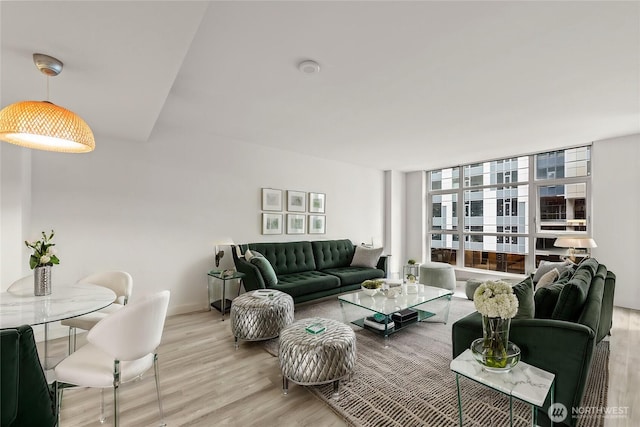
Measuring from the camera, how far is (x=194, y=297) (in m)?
3.88

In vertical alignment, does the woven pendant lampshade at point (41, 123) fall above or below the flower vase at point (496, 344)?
above

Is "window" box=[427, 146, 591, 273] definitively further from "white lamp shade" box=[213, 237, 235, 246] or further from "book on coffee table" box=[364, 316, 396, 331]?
"white lamp shade" box=[213, 237, 235, 246]

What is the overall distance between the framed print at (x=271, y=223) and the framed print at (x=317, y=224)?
2.13ft

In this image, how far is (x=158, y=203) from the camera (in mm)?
3641

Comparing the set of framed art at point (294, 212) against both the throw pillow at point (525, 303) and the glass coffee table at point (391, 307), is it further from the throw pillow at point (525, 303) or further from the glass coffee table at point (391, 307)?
the throw pillow at point (525, 303)

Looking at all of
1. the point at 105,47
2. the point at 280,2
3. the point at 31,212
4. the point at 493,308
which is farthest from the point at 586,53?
the point at 31,212

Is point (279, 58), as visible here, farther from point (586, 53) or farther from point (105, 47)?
point (586, 53)

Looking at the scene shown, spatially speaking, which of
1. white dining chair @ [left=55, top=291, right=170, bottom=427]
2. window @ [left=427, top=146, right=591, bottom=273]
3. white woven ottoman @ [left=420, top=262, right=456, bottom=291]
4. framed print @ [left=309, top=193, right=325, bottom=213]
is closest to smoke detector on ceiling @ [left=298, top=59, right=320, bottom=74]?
white dining chair @ [left=55, top=291, right=170, bottom=427]

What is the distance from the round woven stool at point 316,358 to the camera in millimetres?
2012

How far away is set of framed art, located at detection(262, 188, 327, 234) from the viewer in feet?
14.9

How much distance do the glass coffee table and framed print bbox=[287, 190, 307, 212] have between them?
6.61ft

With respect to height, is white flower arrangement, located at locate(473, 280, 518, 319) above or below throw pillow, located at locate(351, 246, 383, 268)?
above

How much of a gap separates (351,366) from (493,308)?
1.13 m

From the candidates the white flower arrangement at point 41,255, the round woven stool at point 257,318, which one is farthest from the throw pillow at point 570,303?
the white flower arrangement at point 41,255
